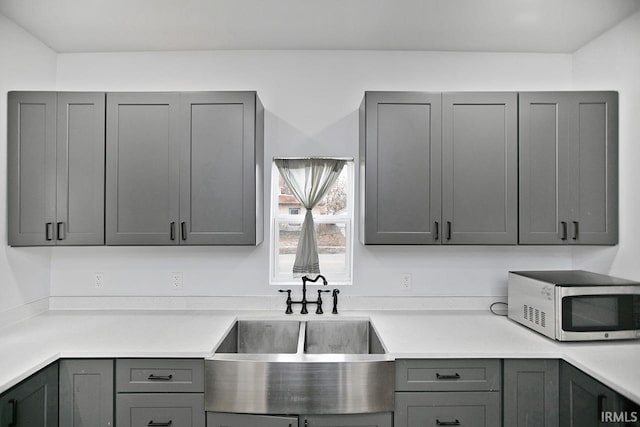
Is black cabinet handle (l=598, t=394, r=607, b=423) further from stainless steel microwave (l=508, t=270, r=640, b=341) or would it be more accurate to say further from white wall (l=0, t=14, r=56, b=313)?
white wall (l=0, t=14, r=56, b=313)

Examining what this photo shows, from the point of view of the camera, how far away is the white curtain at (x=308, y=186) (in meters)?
2.53

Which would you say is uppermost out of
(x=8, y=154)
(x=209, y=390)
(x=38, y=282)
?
(x=8, y=154)

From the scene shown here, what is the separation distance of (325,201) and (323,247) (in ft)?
1.06

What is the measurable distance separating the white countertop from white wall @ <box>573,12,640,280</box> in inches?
19.7

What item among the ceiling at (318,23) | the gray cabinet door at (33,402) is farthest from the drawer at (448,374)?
the ceiling at (318,23)

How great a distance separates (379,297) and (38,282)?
7.22ft

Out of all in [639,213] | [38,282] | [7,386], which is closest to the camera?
[7,386]

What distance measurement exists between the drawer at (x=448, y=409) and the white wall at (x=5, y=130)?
2254mm

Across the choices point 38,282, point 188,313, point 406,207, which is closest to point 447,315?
point 406,207

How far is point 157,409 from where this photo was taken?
1793mm

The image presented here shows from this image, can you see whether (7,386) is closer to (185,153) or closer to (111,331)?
(111,331)

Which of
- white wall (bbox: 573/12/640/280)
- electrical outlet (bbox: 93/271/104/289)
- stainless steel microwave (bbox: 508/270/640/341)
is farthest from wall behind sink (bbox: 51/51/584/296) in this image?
electrical outlet (bbox: 93/271/104/289)

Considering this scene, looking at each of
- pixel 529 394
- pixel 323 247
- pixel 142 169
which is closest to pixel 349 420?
pixel 529 394

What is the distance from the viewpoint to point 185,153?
221 centimetres
